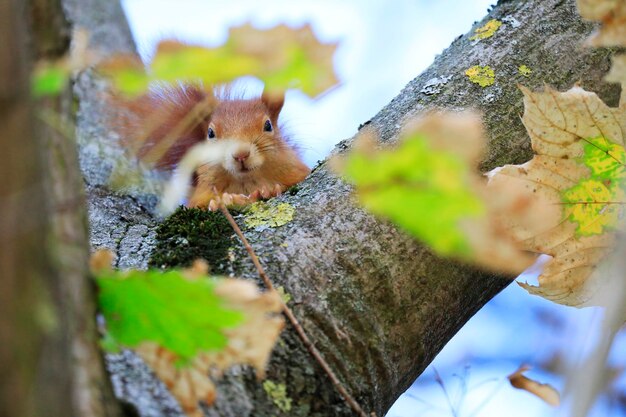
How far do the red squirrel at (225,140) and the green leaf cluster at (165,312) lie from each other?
147 centimetres

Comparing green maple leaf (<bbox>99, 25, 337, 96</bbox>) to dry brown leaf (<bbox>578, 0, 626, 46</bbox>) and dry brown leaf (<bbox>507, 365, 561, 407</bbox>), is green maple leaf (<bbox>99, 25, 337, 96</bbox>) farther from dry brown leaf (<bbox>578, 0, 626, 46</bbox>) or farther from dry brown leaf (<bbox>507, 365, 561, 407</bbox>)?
dry brown leaf (<bbox>507, 365, 561, 407</bbox>)

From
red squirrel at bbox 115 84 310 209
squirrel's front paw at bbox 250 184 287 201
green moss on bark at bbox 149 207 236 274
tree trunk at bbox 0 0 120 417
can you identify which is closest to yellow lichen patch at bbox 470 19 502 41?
green moss on bark at bbox 149 207 236 274

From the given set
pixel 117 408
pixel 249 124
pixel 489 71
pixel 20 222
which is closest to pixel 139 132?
pixel 249 124

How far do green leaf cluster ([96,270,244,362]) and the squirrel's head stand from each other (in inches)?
64.2

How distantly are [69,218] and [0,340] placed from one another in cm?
21

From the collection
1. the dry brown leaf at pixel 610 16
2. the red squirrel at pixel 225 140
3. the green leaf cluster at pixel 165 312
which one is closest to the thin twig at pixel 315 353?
the green leaf cluster at pixel 165 312

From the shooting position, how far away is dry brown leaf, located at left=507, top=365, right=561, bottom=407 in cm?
123

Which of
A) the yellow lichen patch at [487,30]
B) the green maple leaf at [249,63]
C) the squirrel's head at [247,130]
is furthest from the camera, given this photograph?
the squirrel's head at [247,130]

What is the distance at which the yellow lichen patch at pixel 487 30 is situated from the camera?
1.59 meters

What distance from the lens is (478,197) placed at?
625 millimetres

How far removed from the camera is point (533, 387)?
1244 mm

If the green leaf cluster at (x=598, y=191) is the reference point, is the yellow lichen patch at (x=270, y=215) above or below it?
above

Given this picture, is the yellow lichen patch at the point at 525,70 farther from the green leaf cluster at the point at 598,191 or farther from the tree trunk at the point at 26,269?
the tree trunk at the point at 26,269

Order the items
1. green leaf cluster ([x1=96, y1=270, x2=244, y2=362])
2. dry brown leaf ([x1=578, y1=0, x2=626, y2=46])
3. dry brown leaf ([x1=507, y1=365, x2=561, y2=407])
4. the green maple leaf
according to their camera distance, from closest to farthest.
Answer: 1. the green maple leaf
2. green leaf cluster ([x1=96, y1=270, x2=244, y2=362])
3. dry brown leaf ([x1=578, y1=0, x2=626, y2=46])
4. dry brown leaf ([x1=507, y1=365, x2=561, y2=407])
